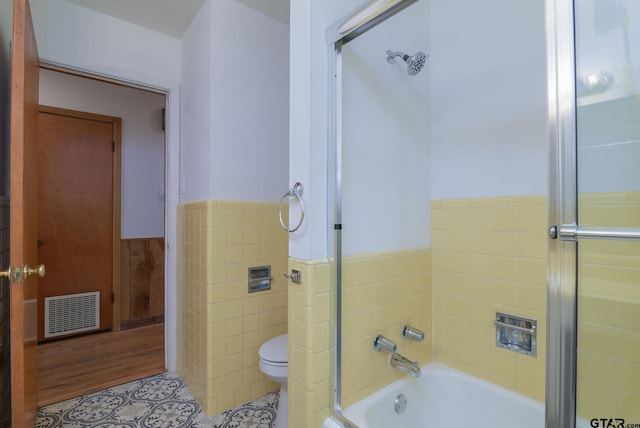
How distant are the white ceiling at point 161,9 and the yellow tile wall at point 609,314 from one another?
6.64 feet

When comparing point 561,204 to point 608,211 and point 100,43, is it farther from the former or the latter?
point 100,43

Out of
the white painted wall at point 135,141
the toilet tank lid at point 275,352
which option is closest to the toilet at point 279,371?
the toilet tank lid at point 275,352

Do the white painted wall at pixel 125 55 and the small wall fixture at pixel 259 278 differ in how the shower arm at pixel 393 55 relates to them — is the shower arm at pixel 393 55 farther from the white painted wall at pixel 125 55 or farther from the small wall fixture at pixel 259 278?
the white painted wall at pixel 125 55

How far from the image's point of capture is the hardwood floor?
6.94ft

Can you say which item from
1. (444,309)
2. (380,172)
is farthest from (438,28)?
(444,309)

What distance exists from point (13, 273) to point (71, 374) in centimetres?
163

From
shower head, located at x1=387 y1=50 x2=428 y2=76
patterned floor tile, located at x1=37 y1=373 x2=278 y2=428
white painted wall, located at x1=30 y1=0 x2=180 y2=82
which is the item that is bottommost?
patterned floor tile, located at x1=37 y1=373 x2=278 y2=428

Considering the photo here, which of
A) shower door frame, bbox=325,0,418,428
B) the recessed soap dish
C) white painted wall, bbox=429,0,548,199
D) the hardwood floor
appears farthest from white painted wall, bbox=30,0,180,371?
the recessed soap dish

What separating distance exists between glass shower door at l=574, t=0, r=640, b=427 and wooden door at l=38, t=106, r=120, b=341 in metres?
3.56

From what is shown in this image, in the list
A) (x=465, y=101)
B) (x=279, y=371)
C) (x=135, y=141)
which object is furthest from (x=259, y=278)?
(x=135, y=141)

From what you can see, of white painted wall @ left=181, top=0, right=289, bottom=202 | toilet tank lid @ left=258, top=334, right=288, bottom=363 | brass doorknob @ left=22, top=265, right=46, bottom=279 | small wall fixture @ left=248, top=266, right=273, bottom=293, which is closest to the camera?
brass doorknob @ left=22, top=265, right=46, bottom=279

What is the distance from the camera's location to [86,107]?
298 centimetres

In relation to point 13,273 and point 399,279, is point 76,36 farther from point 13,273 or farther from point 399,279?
point 399,279

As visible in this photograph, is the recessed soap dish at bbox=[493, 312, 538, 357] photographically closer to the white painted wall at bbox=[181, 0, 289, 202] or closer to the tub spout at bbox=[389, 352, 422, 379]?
the tub spout at bbox=[389, 352, 422, 379]
